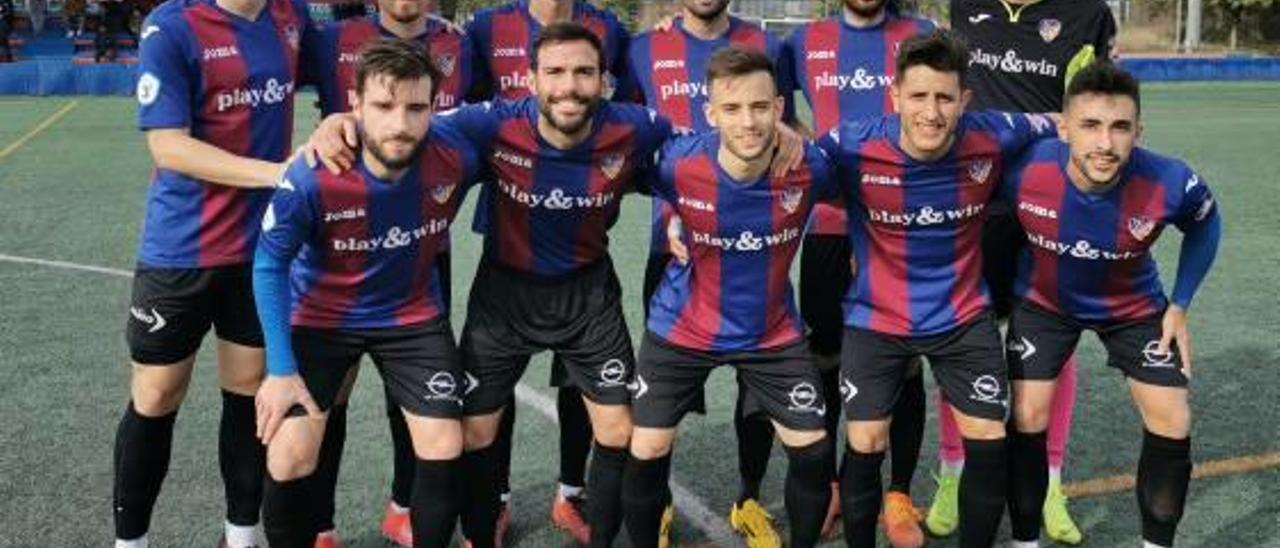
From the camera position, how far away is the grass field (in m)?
4.34

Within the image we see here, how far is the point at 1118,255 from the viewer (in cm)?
371

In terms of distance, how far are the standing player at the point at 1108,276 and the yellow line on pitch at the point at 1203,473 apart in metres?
0.77

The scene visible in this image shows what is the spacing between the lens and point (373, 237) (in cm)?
352

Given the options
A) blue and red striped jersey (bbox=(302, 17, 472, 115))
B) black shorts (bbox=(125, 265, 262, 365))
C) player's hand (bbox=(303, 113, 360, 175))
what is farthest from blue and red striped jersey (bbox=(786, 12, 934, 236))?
black shorts (bbox=(125, 265, 262, 365))

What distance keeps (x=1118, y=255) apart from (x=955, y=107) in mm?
697

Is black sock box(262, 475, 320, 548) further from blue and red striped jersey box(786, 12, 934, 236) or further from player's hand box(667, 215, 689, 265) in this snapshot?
blue and red striped jersey box(786, 12, 934, 236)

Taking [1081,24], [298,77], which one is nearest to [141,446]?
[298,77]

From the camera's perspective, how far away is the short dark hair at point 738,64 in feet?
11.8

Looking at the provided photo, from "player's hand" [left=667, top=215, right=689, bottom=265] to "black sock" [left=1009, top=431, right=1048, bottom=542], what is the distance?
123 cm

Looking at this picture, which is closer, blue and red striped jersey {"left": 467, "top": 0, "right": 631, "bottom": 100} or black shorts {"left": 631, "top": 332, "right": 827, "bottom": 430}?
black shorts {"left": 631, "top": 332, "right": 827, "bottom": 430}

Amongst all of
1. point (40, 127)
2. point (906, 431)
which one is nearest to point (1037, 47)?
point (906, 431)

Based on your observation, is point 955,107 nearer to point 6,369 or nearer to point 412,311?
point 412,311

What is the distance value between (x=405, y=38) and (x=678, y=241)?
123 centimetres

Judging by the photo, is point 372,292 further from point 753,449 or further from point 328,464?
point 753,449
